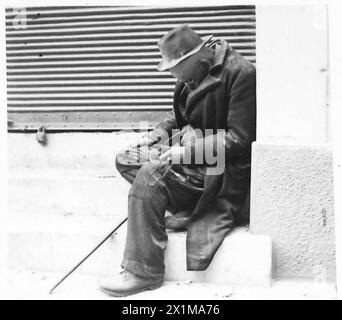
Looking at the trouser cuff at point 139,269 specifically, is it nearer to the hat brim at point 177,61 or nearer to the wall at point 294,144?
the wall at point 294,144

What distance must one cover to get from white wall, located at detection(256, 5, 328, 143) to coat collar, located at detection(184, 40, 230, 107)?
0.87ft

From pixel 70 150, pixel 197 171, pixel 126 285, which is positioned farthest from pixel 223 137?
pixel 70 150

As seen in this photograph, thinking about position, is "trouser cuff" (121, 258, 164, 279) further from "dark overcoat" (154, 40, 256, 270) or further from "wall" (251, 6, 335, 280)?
"wall" (251, 6, 335, 280)

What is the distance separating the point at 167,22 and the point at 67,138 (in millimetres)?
1288

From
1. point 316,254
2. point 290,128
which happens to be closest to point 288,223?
point 316,254

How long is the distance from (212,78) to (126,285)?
1.55m

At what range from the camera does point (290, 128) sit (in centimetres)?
453

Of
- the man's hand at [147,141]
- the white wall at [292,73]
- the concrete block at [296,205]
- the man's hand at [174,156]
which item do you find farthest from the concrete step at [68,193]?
the white wall at [292,73]

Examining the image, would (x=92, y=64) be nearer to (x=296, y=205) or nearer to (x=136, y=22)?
(x=136, y=22)

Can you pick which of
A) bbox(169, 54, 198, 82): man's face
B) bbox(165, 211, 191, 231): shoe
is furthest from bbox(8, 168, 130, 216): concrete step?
bbox(169, 54, 198, 82): man's face

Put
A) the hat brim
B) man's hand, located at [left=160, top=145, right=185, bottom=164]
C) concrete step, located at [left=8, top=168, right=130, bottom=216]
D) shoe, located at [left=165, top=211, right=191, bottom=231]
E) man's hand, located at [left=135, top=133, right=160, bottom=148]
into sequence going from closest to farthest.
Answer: the hat brim
man's hand, located at [left=160, top=145, right=185, bottom=164]
shoe, located at [left=165, top=211, right=191, bottom=231]
man's hand, located at [left=135, top=133, right=160, bottom=148]
concrete step, located at [left=8, top=168, right=130, bottom=216]

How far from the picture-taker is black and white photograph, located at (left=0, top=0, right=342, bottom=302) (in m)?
4.46

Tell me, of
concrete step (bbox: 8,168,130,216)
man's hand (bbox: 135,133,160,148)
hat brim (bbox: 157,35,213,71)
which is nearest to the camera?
hat brim (bbox: 157,35,213,71)

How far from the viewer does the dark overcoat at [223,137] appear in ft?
15.0
